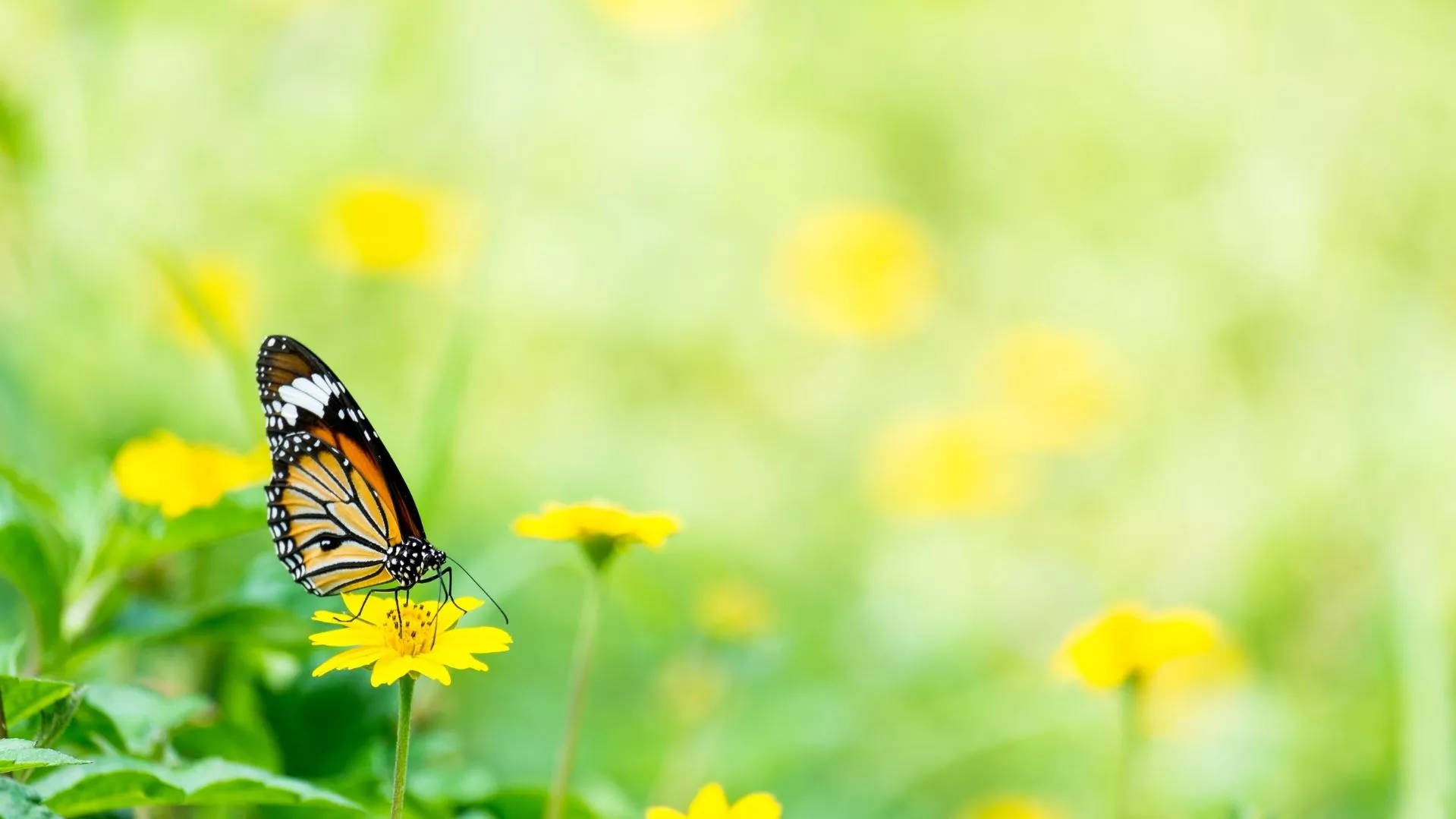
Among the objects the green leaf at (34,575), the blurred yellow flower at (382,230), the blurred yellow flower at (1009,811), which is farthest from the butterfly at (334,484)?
the blurred yellow flower at (382,230)

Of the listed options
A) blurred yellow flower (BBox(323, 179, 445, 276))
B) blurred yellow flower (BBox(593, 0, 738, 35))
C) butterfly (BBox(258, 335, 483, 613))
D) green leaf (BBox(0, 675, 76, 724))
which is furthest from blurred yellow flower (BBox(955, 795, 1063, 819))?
blurred yellow flower (BBox(593, 0, 738, 35))

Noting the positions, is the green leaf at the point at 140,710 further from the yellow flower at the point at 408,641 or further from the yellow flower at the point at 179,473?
the yellow flower at the point at 179,473

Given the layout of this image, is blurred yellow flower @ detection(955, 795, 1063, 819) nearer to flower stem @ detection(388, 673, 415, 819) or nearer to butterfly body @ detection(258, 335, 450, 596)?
butterfly body @ detection(258, 335, 450, 596)

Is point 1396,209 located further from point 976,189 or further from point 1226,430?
point 976,189

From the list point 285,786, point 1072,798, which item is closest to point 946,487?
point 1072,798

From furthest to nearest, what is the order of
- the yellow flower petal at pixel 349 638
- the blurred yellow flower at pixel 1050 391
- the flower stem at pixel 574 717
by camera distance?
1. the blurred yellow flower at pixel 1050 391
2. the flower stem at pixel 574 717
3. the yellow flower petal at pixel 349 638

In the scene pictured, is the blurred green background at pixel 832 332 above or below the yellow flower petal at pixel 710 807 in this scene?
above

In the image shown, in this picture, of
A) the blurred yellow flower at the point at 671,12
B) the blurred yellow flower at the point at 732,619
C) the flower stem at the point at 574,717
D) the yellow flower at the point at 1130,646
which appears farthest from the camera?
the blurred yellow flower at the point at 671,12
